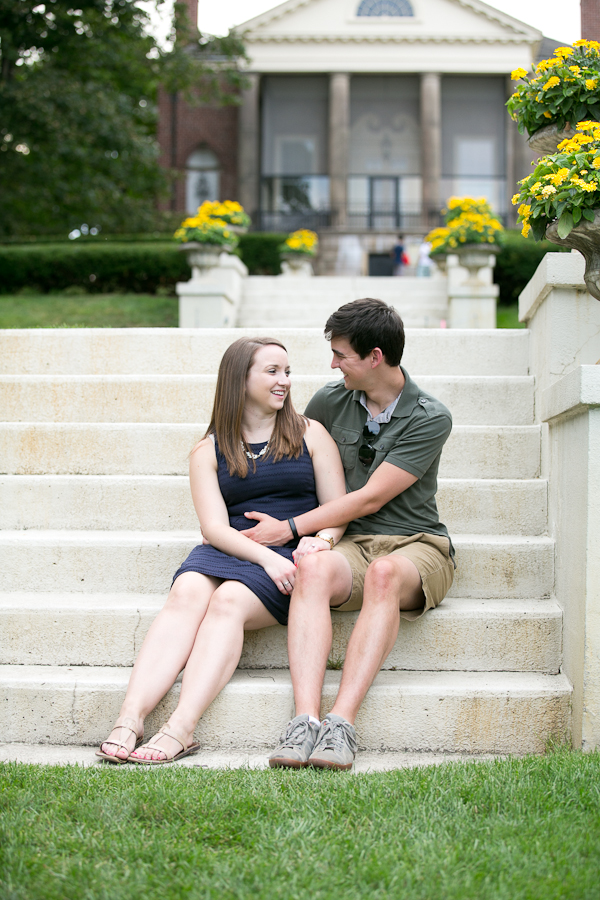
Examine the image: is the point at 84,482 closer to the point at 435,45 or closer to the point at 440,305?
the point at 440,305

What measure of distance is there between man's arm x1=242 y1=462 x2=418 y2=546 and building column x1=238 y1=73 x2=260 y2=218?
1922 centimetres

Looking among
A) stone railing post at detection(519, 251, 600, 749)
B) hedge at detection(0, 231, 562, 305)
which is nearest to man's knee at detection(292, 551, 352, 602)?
stone railing post at detection(519, 251, 600, 749)

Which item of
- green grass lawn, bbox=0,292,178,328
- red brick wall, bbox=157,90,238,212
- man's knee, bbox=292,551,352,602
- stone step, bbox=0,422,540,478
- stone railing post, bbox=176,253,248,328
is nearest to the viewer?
man's knee, bbox=292,551,352,602

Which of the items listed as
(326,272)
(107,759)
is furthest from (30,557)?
(326,272)

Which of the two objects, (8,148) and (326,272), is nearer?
(8,148)

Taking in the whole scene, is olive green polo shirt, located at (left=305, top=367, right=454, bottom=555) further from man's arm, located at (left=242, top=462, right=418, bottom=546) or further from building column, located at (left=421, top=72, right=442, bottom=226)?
building column, located at (left=421, top=72, right=442, bottom=226)

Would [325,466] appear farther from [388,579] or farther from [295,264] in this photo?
[295,264]

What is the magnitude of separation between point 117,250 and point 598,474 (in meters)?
11.1

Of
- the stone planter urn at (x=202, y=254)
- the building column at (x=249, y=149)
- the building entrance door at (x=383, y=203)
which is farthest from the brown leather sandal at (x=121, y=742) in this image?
the building column at (x=249, y=149)

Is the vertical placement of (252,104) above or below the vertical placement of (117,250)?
above

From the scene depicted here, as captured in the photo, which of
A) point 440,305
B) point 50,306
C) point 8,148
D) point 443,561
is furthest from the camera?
point 8,148

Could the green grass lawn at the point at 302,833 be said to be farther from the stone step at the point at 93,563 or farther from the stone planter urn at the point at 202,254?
the stone planter urn at the point at 202,254

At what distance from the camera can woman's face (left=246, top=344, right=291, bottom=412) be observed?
3.10 meters

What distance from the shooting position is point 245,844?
1930 millimetres
